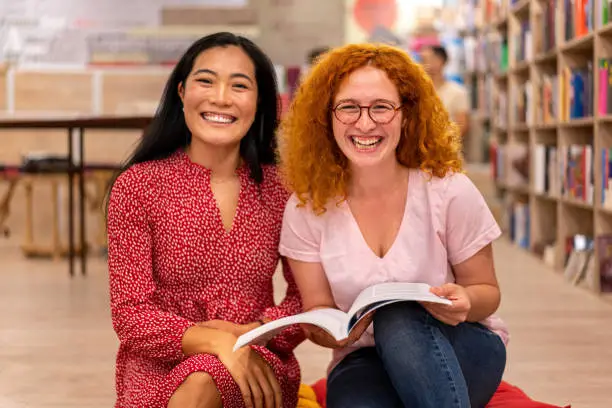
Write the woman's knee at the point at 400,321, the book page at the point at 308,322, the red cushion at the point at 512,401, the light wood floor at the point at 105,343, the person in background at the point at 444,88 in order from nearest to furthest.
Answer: the book page at the point at 308,322 < the woman's knee at the point at 400,321 < the red cushion at the point at 512,401 < the light wood floor at the point at 105,343 < the person in background at the point at 444,88

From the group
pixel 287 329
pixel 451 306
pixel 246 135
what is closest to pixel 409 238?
pixel 451 306

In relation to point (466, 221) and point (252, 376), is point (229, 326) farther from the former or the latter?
point (466, 221)

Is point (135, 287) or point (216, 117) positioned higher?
point (216, 117)

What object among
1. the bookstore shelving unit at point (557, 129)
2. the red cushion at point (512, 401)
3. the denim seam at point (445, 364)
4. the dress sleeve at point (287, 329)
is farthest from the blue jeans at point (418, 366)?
the bookstore shelving unit at point (557, 129)

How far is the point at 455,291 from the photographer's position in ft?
5.41

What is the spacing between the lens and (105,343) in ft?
10.3

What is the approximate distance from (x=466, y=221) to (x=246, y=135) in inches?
18.9

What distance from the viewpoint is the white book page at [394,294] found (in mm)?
1546

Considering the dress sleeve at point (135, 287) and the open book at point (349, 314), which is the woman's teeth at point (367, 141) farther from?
the dress sleeve at point (135, 287)

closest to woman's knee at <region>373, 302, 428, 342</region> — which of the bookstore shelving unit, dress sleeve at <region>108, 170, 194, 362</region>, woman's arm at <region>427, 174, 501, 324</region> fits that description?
woman's arm at <region>427, 174, 501, 324</region>

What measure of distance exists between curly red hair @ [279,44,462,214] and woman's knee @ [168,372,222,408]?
37 centimetres

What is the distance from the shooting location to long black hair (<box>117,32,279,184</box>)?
185cm

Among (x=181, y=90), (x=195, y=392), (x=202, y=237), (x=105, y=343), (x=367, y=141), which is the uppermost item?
(x=181, y=90)

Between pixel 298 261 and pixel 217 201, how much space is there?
200 mm
